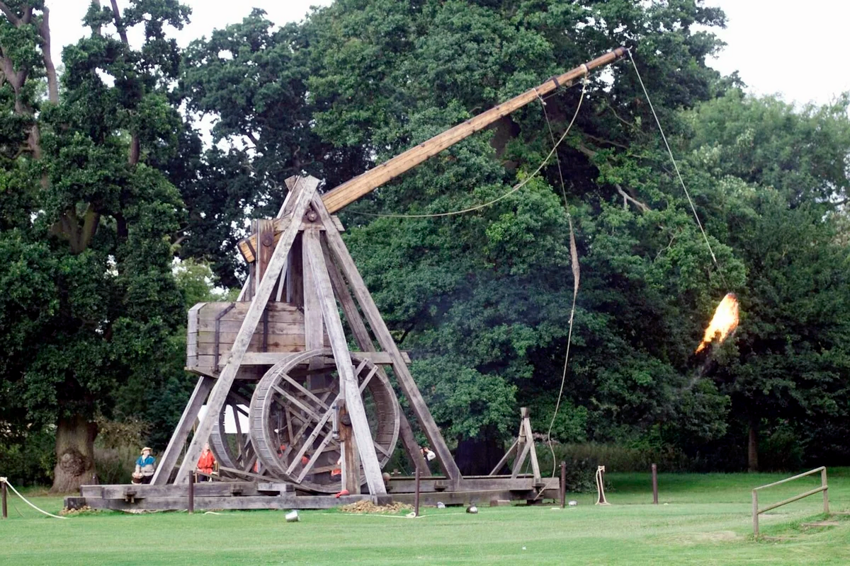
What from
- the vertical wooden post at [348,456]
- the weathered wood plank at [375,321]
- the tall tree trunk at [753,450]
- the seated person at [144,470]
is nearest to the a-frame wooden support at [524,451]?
the weathered wood plank at [375,321]

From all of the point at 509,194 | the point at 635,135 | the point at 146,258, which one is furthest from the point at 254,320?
the point at 635,135

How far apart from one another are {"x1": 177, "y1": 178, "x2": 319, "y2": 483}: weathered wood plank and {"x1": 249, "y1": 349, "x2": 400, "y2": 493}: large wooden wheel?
812mm

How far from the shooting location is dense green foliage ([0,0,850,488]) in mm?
33469

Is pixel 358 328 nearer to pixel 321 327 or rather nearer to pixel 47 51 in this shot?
pixel 321 327

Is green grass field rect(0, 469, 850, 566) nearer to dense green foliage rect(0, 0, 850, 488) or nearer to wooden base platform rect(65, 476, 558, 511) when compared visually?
wooden base platform rect(65, 476, 558, 511)

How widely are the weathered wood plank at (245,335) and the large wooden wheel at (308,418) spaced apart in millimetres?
812

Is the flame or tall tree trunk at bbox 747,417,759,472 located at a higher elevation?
the flame

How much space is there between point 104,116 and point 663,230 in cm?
1600

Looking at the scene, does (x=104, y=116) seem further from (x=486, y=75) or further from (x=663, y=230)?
(x=663, y=230)

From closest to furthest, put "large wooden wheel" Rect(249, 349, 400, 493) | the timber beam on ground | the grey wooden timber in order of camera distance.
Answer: the grey wooden timber
"large wooden wheel" Rect(249, 349, 400, 493)
the timber beam on ground

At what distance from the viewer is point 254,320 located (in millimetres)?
23500

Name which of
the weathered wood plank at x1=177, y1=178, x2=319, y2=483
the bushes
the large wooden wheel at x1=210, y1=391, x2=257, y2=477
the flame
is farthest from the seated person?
the flame

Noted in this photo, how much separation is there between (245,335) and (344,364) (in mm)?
1876

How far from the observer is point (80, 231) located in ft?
123
